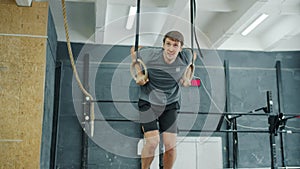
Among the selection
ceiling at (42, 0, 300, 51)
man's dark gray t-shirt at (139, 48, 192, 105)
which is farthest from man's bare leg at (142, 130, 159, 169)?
ceiling at (42, 0, 300, 51)

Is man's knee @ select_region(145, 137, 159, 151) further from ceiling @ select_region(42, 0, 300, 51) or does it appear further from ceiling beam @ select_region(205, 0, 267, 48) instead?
ceiling beam @ select_region(205, 0, 267, 48)

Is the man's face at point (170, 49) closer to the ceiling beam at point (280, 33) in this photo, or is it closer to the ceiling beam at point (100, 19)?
the ceiling beam at point (100, 19)

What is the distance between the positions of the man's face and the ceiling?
1893 millimetres

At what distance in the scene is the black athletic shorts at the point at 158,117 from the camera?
2.96 m

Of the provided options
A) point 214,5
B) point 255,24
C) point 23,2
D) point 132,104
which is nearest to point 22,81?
point 23,2

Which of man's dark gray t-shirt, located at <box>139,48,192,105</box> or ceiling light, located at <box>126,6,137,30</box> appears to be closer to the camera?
man's dark gray t-shirt, located at <box>139,48,192,105</box>

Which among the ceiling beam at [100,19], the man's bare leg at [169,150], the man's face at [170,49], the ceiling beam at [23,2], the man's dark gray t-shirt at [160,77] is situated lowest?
the man's bare leg at [169,150]

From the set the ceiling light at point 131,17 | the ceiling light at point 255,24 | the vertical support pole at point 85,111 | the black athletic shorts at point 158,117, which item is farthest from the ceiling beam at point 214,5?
the black athletic shorts at point 158,117

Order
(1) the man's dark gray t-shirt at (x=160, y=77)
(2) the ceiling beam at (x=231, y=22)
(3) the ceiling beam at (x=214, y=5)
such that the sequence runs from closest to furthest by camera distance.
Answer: (1) the man's dark gray t-shirt at (x=160, y=77) < (2) the ceiling beam at (x=231, y=22) < (3) the ceiling beam at (x=214, y=5)

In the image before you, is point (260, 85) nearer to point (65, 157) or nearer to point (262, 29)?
point (262, 29)

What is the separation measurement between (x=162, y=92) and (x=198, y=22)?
3.44 m

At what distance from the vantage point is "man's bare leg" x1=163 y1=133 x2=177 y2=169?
2953 millimetres

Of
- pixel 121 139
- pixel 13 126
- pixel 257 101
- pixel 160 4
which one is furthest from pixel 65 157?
pixel 257 101

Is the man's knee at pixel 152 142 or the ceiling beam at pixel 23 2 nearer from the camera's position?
the man's knee at pixel 152 142
